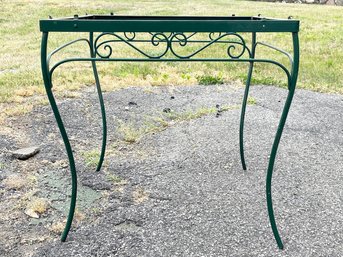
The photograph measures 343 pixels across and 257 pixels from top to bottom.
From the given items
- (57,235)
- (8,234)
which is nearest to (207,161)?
(57,235)

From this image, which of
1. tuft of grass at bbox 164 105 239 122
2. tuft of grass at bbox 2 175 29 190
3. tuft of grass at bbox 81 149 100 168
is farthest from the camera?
tuft of grass at bbox 164 105 239 122

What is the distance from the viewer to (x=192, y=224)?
198cm

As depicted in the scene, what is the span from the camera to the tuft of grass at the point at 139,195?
2178mm

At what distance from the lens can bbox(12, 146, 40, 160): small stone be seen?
2672 mm

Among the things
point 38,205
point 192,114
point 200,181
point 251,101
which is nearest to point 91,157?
point 38,205

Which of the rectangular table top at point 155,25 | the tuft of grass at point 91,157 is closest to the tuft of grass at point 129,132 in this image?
the tuft of grass at point 91,157

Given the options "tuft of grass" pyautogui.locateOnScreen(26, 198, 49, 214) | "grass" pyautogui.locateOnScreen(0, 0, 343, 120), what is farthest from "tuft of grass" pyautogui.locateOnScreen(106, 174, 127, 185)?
"grass" pyautogui.locateOnScreen(0, 0, 343, 120)

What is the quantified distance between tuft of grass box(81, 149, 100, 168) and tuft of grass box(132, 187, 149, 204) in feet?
1.45

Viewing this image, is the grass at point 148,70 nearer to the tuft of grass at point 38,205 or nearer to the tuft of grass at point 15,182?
the tuft of grass at point 15,182

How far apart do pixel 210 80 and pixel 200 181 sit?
89.8 inches

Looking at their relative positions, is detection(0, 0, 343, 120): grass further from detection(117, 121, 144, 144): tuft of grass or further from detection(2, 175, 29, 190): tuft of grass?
detection(2, 175, 29, 190): tuft of grass

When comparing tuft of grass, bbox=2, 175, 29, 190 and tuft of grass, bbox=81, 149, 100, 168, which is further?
tuft of grass, bbox=81, 149, 100, 168

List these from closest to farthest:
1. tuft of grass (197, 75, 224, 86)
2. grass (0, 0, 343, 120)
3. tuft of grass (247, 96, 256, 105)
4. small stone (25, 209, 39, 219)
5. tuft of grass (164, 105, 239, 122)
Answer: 1. small stone (25, 209, 39, 219)
2. tuft of grass (164, 105, 239, 122)
3. tuft of grass (247, 96, 256, 105)
4. grass (0, 0, 343, 120)
5. tuft of grass (197, 75, 224, 86)

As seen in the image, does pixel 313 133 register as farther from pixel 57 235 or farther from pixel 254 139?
pixel 57 235
